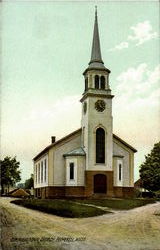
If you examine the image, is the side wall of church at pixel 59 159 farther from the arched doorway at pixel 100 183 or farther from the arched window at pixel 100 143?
the arched doorway at pixel 100 183

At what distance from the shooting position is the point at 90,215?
2028 cm

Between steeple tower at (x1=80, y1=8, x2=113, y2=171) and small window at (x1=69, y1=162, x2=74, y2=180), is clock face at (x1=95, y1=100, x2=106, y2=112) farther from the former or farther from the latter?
small window at (x1=69, y1=162, x2=74, y2=180)

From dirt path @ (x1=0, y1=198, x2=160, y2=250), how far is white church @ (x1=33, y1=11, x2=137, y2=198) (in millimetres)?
16965

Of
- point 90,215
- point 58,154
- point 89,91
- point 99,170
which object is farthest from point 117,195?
point 90,215

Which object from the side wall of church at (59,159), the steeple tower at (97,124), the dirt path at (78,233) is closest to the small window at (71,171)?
the side wall of church at (59,159)

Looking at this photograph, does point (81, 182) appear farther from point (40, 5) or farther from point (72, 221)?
point (40, 5)

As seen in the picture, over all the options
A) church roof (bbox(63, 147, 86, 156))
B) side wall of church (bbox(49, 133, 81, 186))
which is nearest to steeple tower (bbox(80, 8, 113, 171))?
church roof (bbox(63, 147, 86, 156))

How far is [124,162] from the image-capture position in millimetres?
39062

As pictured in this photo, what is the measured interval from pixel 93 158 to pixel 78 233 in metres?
20.8

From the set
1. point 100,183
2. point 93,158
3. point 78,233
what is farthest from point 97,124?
point 78,233

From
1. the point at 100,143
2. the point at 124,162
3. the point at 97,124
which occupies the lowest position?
the point at 124,162

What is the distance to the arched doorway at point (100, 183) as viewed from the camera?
124 ft

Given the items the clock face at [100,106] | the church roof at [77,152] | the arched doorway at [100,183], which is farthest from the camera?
the church roof at [77,152]

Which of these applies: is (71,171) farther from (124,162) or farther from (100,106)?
(100,106)
